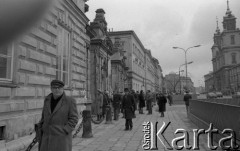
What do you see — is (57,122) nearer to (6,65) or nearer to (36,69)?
(6,65)

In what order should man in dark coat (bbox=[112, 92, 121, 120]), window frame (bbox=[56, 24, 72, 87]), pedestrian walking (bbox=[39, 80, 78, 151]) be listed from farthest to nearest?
1. man in dark coat (bbox=[112, 92, 121, 120])
2. window frame (bbox=[56, 24, 72, 87])
3. pedestrian walking (bbox=[39, 80, 78, 151])

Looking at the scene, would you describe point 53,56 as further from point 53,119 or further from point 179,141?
point 53,119

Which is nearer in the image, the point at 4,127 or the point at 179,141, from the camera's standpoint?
the point at 4,127

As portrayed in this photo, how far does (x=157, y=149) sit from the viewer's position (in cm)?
752

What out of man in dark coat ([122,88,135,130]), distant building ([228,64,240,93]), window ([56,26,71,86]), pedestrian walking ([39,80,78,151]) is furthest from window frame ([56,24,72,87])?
distant building ([228,64,240,93])

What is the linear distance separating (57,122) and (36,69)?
5243mm

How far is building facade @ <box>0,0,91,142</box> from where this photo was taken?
732 cm

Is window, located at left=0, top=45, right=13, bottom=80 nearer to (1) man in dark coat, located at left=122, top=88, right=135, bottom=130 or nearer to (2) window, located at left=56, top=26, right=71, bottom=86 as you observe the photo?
(2) window, located at left=56, top=26, right=71, bottom=86

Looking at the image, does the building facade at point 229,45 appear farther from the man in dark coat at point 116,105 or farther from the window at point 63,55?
the window at point 63,55

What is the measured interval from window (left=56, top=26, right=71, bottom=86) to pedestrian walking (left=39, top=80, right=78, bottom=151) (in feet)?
23.4

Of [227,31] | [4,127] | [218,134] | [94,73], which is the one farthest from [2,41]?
[227,31]

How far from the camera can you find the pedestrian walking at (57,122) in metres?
4.09

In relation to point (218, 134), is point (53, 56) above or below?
above

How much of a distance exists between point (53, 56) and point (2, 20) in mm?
9710
